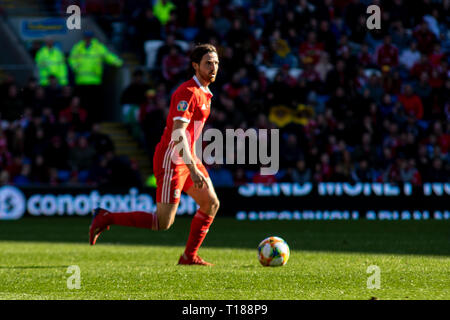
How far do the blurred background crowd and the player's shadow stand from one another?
1.84m

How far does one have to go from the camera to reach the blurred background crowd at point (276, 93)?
64.5 ft

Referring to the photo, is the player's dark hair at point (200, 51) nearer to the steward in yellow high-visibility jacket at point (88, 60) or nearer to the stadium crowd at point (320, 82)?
the stadium crowd at point (320, 82)

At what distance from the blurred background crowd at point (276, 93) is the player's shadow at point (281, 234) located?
6.03 ft

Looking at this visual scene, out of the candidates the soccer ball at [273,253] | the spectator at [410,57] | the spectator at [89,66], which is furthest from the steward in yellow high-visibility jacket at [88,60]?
the soccer ball at [273,253]

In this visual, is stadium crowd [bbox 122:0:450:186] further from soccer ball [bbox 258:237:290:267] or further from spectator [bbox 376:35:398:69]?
soccer ball [bbox 258:237:290:267]

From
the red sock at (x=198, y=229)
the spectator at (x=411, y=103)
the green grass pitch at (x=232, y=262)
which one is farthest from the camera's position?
the spectator at (x=411, y=103)

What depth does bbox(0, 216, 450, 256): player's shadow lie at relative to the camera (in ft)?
41.2

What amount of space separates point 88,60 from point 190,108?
1263cm

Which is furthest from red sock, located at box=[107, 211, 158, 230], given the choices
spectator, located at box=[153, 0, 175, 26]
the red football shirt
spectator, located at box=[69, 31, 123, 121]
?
spectator, located at box=[153, 0, 175, 26]

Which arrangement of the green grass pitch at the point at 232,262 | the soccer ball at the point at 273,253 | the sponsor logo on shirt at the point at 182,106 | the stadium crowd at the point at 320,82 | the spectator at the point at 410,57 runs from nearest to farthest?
1. the green grass pitch at the point at 232,262
2. the sponsor logo on shirt at the point at 182,106
3. the soccer ball at the point at 273,253
4. the stadium crowd at the point at 320,82
5. the spectator at the point at 410,57

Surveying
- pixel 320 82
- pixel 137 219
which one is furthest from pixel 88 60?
pixel 137 219
